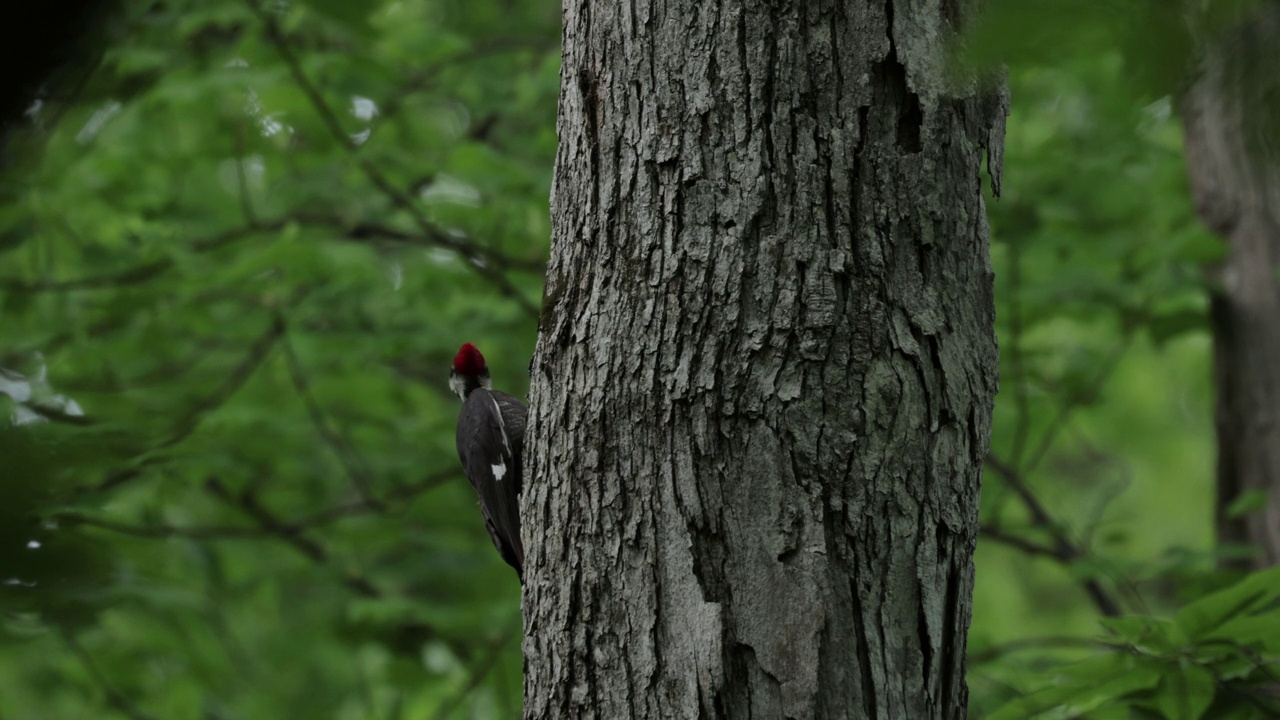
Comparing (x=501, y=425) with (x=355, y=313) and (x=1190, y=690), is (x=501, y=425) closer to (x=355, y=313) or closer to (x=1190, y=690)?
(x=1190, y=690)

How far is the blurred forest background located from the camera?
4715 mm

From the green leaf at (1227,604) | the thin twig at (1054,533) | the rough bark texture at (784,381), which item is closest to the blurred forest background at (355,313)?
the thin twig at (1054,533)

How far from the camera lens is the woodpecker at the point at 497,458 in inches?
124

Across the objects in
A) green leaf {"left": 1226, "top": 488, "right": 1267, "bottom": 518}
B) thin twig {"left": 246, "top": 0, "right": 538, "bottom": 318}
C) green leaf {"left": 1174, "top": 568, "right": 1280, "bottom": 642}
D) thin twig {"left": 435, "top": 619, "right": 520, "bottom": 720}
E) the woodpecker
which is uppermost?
thin twig {"left": 246, "top": 0, "right": 538, "bottom": 318}

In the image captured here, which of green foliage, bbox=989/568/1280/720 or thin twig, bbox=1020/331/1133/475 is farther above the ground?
thin twig, bbox=1020/331/1133/475

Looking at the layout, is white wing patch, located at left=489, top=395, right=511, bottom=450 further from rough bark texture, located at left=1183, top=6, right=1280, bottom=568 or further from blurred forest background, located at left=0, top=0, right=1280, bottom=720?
rough bark texture, located at left=1183, top=6, right=1280, bottom=568

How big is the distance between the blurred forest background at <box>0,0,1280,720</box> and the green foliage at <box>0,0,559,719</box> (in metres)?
0.02

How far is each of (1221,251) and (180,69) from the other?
16.7ft

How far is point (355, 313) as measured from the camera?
5.52 m

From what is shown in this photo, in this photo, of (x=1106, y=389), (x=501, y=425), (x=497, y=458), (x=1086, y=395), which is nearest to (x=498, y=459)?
(x=497, y=458)

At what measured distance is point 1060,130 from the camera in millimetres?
5645

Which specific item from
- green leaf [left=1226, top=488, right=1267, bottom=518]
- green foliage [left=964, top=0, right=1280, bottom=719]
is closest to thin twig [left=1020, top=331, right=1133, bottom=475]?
green foliage [left=964, top=0, right=1280, bottom=719]

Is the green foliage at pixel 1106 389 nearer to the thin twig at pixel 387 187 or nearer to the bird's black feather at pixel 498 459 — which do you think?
the bird's black feather at pixel 498 459

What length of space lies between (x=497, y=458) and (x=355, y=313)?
2563 mm
